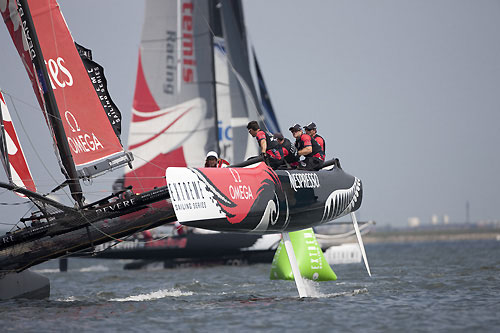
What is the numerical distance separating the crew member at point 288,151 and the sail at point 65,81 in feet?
10.3

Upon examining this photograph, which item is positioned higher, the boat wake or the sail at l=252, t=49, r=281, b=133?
the sail at l=252, t=49, r=281, b=133

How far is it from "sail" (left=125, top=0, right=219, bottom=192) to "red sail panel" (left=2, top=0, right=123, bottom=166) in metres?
12.0

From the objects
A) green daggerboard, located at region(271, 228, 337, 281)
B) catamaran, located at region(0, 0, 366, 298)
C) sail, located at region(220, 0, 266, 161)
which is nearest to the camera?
catamaran, located at region(0, 0, 366, 298)

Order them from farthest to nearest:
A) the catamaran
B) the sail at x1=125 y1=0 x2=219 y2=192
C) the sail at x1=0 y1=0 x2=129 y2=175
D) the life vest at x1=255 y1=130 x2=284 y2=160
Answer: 1. the sail at x1=125 y1=0 x2=219 y2=192
2. the sail at x1=0 y1=0 x2=129 y2=175
3. the life vest at x1=255 y1=130 x2=284 y2=160
4. the catamaran

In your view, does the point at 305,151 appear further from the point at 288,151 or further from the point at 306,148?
the point at 288,151

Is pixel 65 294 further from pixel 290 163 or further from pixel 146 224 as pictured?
pixel 290 163

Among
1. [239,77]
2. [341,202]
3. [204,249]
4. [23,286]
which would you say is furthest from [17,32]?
[239,77]

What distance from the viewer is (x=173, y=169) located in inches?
405

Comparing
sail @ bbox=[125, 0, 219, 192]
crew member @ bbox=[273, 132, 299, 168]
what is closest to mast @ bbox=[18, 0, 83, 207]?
crew member @ bbox=[273, 132, 299, 168]

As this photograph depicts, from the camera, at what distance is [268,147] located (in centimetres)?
1210

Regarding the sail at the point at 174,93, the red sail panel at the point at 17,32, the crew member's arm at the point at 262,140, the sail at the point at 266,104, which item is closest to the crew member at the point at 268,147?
the crew member's arm at the point at 262,140

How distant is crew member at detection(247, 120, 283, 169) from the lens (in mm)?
11844

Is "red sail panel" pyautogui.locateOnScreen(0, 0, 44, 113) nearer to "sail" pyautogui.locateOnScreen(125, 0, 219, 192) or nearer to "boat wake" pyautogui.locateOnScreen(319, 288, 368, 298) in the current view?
"boat wake" pyautogui.locateOnScreen(319, 288, 368, 298)

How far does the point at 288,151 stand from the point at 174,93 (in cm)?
1411
